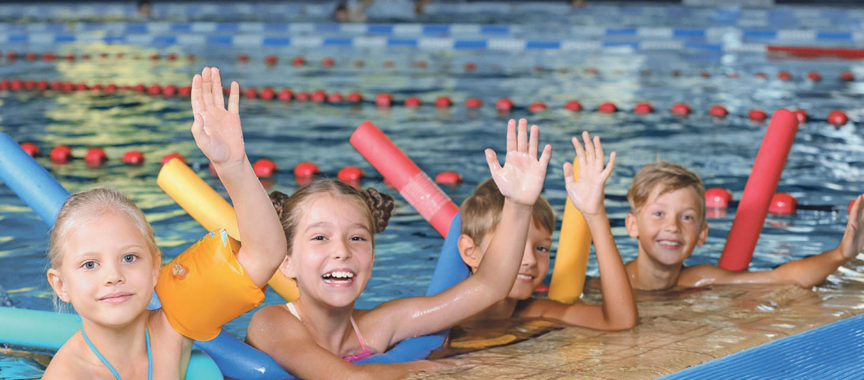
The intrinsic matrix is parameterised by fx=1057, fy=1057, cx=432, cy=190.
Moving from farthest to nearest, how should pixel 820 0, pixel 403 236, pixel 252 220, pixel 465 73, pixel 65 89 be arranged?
pixel 820 0 → pixel 465 73 → pixel 65 89 → pixel 403 236 → pixel 252 220

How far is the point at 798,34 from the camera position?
14.0m

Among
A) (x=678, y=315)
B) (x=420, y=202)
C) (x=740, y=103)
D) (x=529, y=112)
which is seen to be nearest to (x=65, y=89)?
(x=529, y=112)


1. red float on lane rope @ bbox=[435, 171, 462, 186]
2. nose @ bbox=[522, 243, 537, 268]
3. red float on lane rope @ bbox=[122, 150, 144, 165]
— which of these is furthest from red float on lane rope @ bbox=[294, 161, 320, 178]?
nose @ bbox=[522, 243, 537, 268]

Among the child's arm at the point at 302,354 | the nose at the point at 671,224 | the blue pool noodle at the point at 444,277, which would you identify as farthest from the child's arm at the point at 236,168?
the nose at the point at 671,224

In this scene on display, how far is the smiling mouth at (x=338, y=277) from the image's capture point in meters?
2.77

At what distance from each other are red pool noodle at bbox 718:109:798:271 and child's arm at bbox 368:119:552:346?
137 cm

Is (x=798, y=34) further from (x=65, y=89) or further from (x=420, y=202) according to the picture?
(x=420, y=202)

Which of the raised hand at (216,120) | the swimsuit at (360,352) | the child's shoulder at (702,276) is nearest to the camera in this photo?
the raised hand at (216,120)

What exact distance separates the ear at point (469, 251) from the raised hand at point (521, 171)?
56 cm

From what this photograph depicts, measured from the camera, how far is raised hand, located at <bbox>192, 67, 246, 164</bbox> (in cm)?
219

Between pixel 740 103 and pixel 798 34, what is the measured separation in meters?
5.54

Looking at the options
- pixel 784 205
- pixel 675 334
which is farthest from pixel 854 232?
pixel 784 205

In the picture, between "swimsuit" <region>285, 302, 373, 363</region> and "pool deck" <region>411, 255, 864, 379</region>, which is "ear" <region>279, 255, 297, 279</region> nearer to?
"swimsuit" <region>285, 302, 373, 363</region>

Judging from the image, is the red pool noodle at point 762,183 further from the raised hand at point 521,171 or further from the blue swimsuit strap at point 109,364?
the blue swimsuit strap at point 109,364
